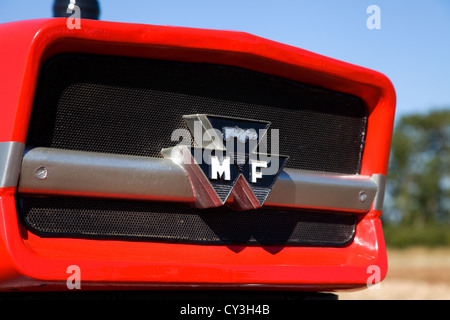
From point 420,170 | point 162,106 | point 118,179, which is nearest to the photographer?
point 118,179

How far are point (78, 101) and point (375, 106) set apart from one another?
1.22m

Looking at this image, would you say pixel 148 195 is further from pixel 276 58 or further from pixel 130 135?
pixel 276 58

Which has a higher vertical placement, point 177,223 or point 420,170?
point 420,170

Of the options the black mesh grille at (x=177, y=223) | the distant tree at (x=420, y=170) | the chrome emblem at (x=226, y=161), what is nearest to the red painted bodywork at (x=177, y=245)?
the black mesh grille at (x=177, y=223)

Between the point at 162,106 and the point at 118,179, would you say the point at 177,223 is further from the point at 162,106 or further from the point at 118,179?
the point at 162,106

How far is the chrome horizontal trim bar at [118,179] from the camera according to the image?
1940 mm

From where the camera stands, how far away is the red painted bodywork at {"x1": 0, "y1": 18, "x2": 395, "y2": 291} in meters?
1.90

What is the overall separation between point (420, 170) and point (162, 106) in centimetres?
5354

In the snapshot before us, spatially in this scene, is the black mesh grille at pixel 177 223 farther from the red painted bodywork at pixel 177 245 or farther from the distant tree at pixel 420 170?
the distant tree at pixel 420 170

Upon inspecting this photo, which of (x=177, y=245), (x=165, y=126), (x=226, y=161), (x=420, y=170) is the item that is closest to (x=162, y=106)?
(x=165, y=126)

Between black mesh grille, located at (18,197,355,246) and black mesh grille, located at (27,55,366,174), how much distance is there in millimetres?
188

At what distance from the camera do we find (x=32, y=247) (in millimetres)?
1942

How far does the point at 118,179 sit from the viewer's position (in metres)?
2.06

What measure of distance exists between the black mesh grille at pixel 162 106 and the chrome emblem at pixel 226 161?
10cm
